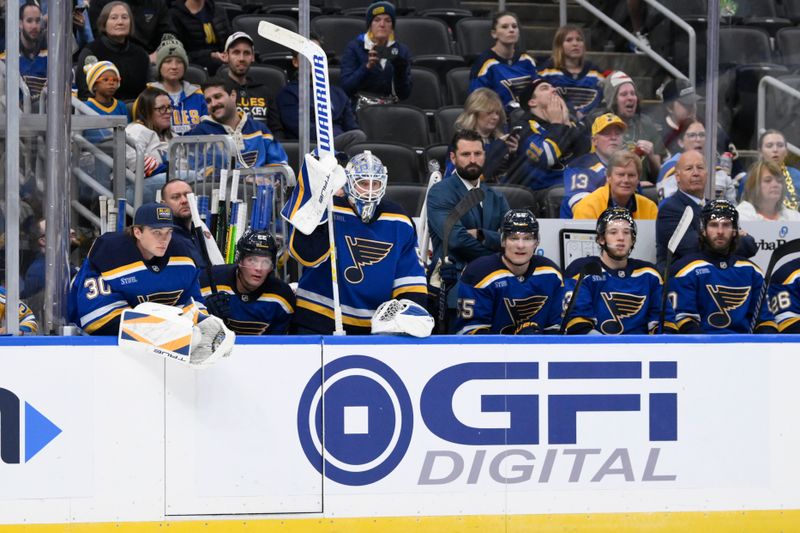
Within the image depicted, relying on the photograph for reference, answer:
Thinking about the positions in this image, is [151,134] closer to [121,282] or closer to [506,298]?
[121,282]

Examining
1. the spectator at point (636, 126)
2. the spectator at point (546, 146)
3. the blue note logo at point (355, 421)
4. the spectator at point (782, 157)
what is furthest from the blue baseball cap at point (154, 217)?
the spectator at point (782, 157)

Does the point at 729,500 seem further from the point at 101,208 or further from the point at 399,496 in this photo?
the point at 101,208

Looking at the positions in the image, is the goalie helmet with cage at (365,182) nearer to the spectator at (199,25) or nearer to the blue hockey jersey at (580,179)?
the blue hockey jersey at (580,179)

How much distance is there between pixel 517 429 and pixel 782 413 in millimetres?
950

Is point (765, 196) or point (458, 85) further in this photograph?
point (458, 85)

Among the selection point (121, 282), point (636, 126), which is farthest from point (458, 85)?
point (121, 282)

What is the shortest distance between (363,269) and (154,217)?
0.85 meters

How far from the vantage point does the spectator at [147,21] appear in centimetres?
680

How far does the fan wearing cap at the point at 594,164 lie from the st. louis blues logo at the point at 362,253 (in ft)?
4.44

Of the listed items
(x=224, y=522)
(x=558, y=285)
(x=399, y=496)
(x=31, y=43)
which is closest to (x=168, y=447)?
(x=224, y=522)

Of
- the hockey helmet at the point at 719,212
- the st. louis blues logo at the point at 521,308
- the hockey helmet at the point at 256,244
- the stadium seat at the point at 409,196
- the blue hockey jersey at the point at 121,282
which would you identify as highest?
the stadium seat at the point at 409,196

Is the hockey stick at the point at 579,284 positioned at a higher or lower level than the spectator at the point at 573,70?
lower

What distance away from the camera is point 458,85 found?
680cm

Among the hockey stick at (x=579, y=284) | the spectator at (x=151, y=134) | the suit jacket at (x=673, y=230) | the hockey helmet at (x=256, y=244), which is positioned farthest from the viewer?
the spectator at (x=151, y=134)
